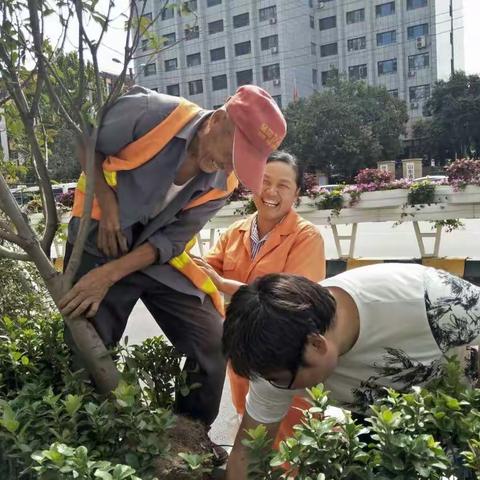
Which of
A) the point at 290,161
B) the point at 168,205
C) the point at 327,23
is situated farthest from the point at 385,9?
the point at 168,205

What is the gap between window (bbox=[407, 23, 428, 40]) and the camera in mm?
40162

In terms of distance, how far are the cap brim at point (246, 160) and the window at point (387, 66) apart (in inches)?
1710

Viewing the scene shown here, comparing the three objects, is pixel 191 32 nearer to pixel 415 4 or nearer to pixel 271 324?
Answer: pixel 271 324

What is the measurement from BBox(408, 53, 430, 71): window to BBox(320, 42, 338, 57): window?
19.7 ft

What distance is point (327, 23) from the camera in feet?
146

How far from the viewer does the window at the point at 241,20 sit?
4325 cm

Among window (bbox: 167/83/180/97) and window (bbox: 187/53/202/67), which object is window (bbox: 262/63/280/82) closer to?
window (bbox: 187/53/202/67)

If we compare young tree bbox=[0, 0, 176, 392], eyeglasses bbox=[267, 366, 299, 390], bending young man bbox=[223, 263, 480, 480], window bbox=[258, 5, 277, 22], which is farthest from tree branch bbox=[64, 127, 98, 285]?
window bbox=[258, 5, 277, 22]

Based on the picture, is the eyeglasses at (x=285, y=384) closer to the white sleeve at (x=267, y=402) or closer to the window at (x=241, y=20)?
the white sleeve at (x=267, y=402)

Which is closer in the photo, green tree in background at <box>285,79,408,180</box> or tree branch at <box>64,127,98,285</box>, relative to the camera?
tree branch at <box>64,127,98,285</box>

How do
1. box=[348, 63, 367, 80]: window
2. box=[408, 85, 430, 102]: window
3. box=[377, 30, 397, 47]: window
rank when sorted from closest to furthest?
box=[408, 85, 430, 102]: window → box=[377, 30, 397, 47]: window → box=[348, 63, 367, 80]: window

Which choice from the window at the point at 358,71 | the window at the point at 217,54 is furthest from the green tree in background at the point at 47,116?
the window at the point at 217,54

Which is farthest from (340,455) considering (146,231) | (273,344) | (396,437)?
(146,231)

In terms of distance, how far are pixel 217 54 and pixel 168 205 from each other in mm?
45158
